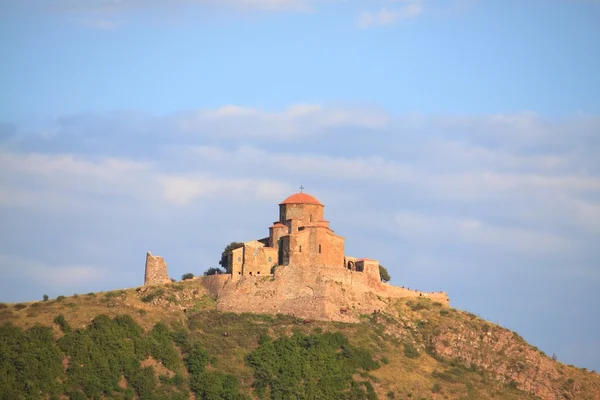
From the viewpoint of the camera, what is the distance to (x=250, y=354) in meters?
105

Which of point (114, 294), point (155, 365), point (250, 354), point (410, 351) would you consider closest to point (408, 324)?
point (410, 351)

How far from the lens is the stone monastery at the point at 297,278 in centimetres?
11031

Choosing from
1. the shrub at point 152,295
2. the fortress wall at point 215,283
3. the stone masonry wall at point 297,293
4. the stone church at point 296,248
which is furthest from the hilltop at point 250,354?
the stone church at point 296,248

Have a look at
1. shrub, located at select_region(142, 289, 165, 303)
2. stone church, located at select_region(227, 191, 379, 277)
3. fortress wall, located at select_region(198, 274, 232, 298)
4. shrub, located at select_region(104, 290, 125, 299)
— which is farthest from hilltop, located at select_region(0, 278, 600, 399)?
stone church, located at select_region(227, 191, 379, 277)

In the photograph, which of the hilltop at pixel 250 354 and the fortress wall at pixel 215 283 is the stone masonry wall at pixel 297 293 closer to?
the fortress wall at pixel 215 283

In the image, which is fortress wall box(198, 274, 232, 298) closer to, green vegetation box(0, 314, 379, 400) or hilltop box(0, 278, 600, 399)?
hilltop box(0, 278, 600, 399)

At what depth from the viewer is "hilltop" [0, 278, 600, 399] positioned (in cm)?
9956

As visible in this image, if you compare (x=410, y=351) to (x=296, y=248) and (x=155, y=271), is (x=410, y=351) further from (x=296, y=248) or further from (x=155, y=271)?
(x=155, y=271)

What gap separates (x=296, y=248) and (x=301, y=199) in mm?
6330

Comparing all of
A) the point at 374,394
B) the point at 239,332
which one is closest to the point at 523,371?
the point at 374,394

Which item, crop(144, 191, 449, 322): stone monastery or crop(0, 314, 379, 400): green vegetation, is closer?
crop(0, 314, 379, 400): green vegetation

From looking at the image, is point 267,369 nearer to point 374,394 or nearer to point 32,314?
point 374,394

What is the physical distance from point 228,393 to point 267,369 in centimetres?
397

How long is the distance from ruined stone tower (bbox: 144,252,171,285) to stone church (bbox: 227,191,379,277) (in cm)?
502
